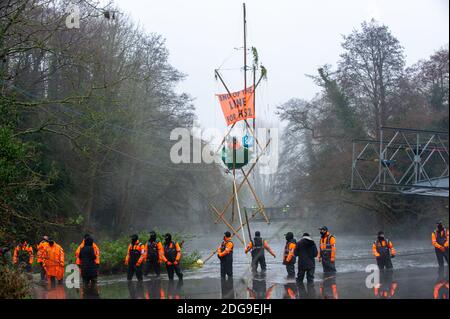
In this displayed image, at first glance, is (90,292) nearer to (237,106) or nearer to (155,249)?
(155,249)

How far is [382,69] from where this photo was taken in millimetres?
48000

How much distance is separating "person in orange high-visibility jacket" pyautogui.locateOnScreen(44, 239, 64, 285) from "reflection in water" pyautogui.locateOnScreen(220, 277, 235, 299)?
495 centimetres

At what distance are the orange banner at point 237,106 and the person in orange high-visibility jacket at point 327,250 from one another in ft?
21.4

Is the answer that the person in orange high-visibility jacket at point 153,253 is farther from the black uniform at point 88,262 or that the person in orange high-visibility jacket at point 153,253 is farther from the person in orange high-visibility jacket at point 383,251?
the person in orange high-visibility jacket at point 383,251

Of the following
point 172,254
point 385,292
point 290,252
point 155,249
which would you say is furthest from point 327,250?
point 155,249

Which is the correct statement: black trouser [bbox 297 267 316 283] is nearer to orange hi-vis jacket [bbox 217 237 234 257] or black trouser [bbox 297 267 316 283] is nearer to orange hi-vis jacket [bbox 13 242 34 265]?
orange hi-vis jacket [bbox 217 237 234 257]

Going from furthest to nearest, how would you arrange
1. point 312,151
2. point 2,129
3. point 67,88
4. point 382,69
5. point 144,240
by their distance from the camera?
1. point 312,151
2. point 382,69
3. point 67,88
4. point 144,240
5. point 2,129

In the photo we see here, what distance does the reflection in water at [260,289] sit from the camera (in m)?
16.3

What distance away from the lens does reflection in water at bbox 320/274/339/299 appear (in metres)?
15.7

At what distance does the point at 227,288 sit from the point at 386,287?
432 centimetres

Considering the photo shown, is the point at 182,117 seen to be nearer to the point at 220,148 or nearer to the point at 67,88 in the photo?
the point at 67,88
